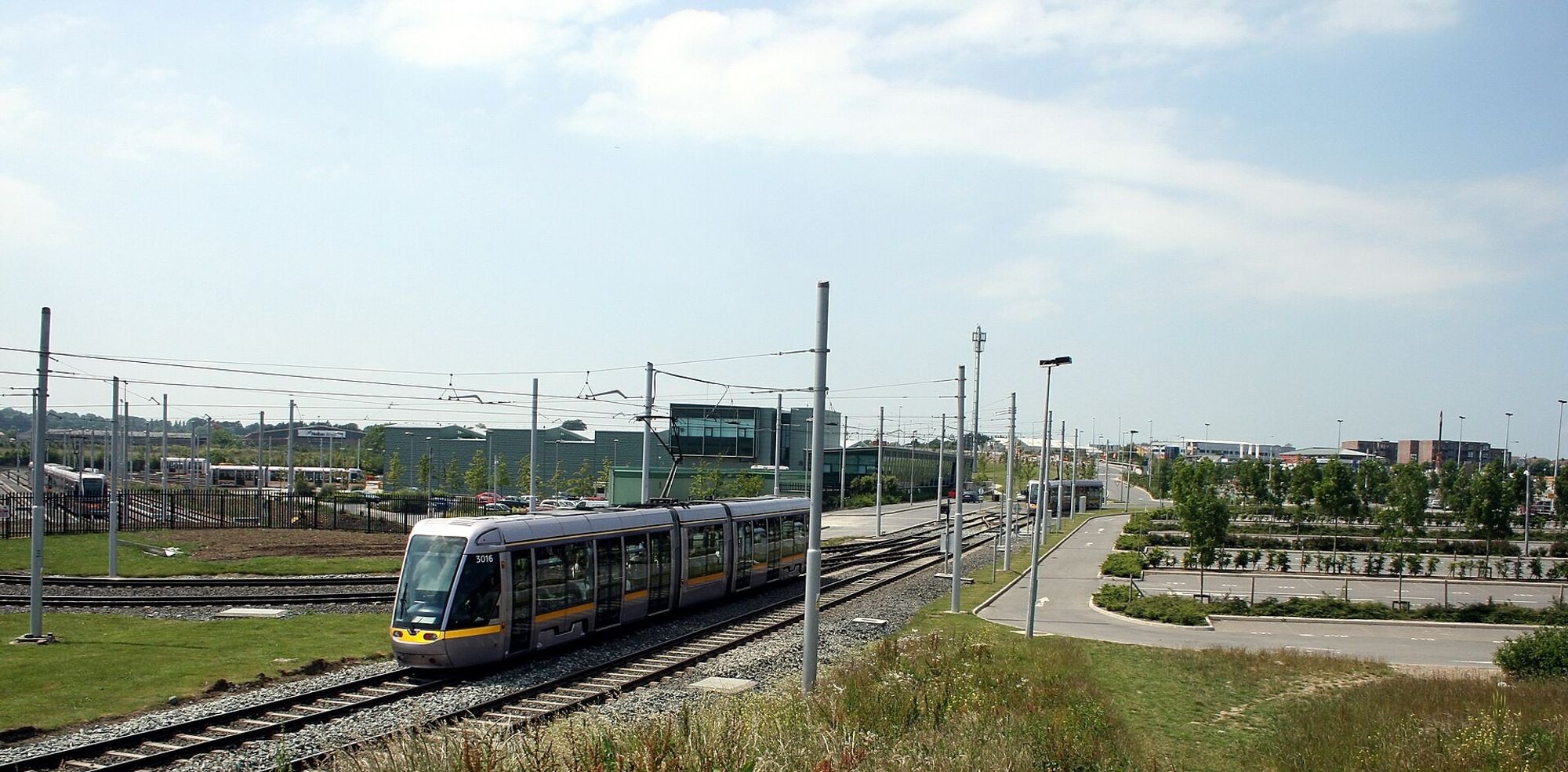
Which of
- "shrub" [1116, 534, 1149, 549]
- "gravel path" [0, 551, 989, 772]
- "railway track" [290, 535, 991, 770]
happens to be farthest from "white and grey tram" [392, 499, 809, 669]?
"shrub" [1116, 534, 1149, 549]

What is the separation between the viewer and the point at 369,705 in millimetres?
15422

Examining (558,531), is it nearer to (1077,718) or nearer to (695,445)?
(1077,718)

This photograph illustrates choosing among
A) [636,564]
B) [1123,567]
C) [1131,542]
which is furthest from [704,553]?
[1131,542]

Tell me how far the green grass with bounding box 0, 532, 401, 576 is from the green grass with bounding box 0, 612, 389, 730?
9.08m

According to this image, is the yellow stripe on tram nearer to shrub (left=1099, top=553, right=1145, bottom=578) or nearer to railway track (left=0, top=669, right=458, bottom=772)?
railway track (left=0, top=669, right=458, bottom=772)

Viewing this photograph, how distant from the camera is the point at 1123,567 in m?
40.5

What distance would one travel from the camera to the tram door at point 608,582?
843 inches

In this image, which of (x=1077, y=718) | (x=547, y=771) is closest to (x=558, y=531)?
(x=1077, y=718)

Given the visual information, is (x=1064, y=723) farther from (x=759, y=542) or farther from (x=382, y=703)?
(x=759, y=542)

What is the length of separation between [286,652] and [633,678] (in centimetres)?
671

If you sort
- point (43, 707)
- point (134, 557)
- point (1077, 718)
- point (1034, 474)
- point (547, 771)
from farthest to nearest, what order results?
point (1034, 474)
point (134, 557)
point (43, 707)
point (1077, 718)
point (547, 771)

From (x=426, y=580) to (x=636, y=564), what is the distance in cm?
586

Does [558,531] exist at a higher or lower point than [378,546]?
higher

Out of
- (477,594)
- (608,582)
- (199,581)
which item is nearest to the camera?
(477,594)
